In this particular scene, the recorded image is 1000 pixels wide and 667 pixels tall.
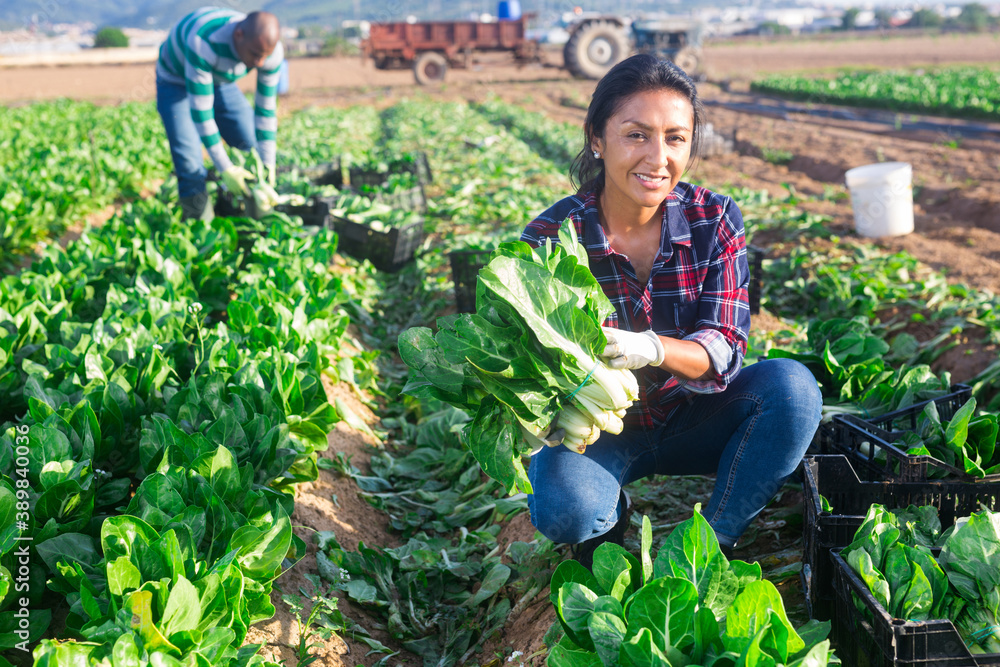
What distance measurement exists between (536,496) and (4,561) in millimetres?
1446

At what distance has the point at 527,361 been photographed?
1.94 m

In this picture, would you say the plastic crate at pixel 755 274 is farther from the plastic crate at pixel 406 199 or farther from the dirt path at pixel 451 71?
the dirt path at pixel 451 71

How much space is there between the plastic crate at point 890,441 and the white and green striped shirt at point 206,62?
4.74 metres

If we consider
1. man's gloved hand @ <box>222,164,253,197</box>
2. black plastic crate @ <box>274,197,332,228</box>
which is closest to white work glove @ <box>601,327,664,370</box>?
black plastic crate @ <box>274,197,332,228</box>

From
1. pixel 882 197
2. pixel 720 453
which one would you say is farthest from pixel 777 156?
pixel 720 453

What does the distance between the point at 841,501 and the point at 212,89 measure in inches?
208

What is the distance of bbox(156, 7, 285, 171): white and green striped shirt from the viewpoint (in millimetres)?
5500

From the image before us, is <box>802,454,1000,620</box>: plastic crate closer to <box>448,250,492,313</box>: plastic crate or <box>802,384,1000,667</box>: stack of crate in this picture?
<box>802,384,1000,667</box>: stack of crate

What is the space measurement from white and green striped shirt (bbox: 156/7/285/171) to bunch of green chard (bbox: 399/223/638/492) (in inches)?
169

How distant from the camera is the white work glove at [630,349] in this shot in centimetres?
198

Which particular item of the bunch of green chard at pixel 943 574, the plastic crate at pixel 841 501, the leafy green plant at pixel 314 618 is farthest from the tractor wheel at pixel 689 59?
the bunch of green chard at pixel 943 574

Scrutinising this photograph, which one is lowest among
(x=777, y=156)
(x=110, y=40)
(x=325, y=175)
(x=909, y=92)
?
(x=777, y=156)

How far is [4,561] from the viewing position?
1.97m

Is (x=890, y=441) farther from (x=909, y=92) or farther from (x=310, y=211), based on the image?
(x=909, y=92)
